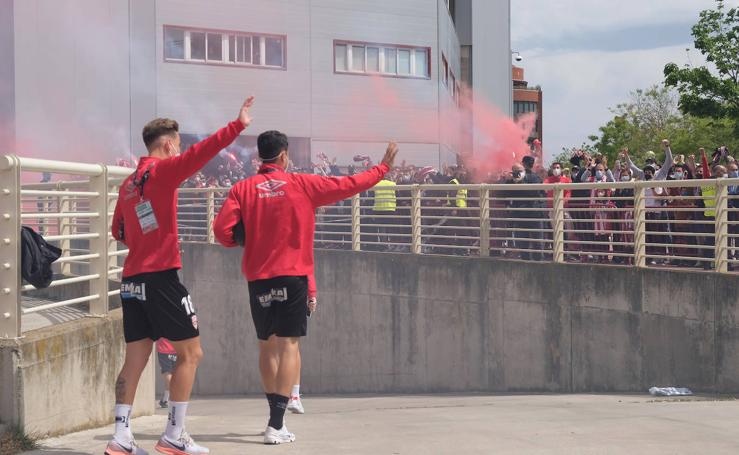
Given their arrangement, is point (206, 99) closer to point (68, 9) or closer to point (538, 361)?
point (68, 9)

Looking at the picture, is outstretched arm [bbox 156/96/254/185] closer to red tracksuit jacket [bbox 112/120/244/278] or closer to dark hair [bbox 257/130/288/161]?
red tracksuit jacket [bbox 112/120/244/278]

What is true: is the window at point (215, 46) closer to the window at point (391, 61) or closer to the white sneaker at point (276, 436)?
the window at point (391, 61)

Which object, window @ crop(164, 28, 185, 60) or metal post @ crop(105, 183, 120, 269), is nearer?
metal post @ crop(105, 183, 120, 269)

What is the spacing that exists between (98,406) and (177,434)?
143 cm

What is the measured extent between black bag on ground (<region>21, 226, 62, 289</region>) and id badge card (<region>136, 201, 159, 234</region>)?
1054mm

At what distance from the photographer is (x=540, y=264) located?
1385 centimetres

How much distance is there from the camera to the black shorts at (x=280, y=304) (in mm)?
6875

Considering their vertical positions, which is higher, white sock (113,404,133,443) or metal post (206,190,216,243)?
metal post (206,190,216,243)

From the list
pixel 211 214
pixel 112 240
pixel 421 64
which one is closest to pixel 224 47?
pixel 421 64

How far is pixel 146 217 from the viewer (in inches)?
245

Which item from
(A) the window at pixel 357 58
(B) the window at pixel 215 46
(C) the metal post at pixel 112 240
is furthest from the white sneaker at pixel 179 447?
(A) the window at pixel 357 58

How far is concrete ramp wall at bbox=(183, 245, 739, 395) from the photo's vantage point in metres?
11.6

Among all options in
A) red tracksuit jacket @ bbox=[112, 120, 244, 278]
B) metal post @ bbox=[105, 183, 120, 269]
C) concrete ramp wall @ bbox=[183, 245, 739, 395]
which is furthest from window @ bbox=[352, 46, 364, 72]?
red tracksuit jacket @ bbox=[112, 120, 244, 278]

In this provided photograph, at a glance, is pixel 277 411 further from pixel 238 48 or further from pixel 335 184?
pixel 238 48
